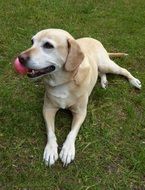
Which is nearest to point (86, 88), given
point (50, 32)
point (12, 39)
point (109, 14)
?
point (50, 32)

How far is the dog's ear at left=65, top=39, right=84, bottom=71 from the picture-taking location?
388cm

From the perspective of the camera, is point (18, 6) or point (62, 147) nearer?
point (62, 147)

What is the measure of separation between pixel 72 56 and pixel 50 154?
34.9 inches

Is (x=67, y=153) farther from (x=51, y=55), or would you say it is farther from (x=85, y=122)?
(x=51, y=55)

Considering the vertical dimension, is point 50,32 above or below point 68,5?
above

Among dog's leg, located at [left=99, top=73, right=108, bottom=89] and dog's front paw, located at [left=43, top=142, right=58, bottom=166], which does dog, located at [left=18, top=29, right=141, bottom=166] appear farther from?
dog's leg, located at [left=99, top=73, right=108, bottom=89]

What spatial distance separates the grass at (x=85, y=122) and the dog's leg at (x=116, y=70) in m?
0.07

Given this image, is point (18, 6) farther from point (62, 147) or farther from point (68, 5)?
point (62, 147)

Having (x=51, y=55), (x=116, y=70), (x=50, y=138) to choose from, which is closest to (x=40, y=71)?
(x=51, y=55)

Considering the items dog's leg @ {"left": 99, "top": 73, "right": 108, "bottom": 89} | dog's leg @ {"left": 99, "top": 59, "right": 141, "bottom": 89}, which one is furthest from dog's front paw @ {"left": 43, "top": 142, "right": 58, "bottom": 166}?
dog's leg @ {"left": 99, "top": 59, "right": 141, "bottom": 89}

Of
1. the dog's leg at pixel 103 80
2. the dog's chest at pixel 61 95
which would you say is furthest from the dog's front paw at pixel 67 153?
the dog's leg at pixel 103 80

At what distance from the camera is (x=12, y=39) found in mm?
5641

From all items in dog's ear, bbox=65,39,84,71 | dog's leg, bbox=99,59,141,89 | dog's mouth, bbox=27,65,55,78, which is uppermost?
dog's ear, bbox=65,39,84,71

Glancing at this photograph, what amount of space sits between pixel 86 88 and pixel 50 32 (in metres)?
0.68
